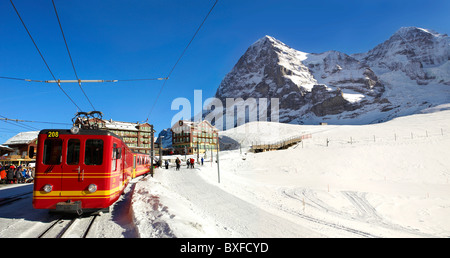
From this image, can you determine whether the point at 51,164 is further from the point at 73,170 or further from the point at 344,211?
the point at 344,211

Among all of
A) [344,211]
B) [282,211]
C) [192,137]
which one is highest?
[192,137]

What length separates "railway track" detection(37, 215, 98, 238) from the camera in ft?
21.5

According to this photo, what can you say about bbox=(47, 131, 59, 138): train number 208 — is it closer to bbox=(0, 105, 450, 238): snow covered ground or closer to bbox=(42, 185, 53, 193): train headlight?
bbox=(42, 185, 53, 193): train headlight

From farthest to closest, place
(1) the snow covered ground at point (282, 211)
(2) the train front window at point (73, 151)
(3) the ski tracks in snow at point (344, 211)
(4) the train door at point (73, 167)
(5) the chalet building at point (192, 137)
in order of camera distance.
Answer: (5) the chalet building at point (192, 137), (3) the ski tracks in snow at point (344, 211), (2) the train front window at point (73, 151), (4) the train door at point (73, 167), (1) the snow covered ground at point (282, 211)

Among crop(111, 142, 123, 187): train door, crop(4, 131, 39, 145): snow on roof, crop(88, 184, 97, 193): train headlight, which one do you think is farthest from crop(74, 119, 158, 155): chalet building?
crop(88, 184, 97, 193): train headlight

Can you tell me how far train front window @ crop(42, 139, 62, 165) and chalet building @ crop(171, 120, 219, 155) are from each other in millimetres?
70395

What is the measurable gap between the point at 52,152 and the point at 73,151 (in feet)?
2.14

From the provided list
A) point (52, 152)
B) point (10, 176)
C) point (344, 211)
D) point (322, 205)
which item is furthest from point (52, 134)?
point (10, 176)

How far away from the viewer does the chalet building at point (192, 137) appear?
80.1 m

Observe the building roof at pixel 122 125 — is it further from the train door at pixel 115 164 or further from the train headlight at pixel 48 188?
the train headlight at pixel 48 188

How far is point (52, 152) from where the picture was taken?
7977mm

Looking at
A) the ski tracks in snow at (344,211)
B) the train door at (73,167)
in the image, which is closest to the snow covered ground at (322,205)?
the ski tracks in snow at (344,211)
